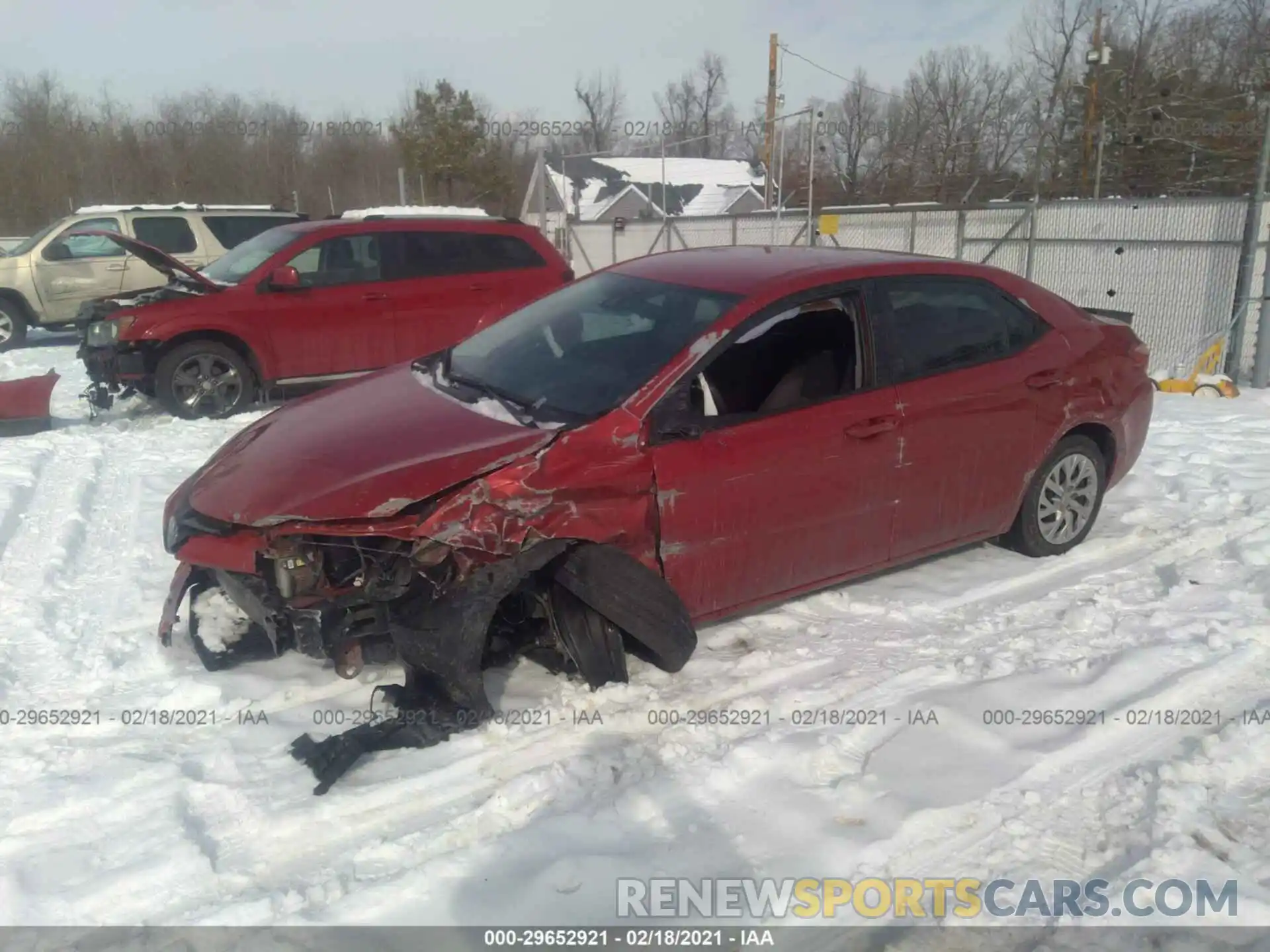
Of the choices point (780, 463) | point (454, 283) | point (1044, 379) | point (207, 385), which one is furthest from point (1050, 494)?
point (207, 385)

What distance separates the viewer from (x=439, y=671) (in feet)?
10.6

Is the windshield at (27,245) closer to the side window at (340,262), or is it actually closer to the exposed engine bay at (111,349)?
the exposed engine bay at (111,349)

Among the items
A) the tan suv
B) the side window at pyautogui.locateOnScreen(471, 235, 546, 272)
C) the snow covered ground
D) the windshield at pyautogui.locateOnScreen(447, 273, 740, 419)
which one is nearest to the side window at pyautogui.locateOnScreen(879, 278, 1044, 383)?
the windshield at pyautogui.locateOnScreen(447, 273, 740, 419)

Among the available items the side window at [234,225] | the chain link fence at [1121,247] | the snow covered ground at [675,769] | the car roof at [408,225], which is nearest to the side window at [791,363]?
the snow covered ground at [675,769]

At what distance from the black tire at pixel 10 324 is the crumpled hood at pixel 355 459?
1140cm

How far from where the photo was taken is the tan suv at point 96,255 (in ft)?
42.6

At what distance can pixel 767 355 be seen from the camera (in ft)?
14.4

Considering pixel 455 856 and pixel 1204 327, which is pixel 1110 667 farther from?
pixel 1204 327

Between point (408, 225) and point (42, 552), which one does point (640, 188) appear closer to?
point (408, 225)

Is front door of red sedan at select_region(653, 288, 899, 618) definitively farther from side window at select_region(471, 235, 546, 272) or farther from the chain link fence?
the chain link fence

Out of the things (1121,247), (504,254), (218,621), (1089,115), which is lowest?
(218,621)

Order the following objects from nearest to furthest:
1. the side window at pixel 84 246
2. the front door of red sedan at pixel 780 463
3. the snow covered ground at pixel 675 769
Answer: the snow covered ground at pixel 675 769 < the front door of red sedan at pixel 780 463 < the side window at pixel 84 246

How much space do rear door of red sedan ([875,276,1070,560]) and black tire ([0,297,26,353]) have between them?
13.1 meters

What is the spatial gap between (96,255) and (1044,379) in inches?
522
